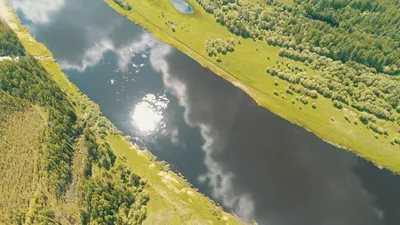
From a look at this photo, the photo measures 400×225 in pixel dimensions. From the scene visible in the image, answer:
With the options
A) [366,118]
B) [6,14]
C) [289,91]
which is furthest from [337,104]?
[6,14]

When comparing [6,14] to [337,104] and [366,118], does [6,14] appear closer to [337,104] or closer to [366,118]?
[337,104]

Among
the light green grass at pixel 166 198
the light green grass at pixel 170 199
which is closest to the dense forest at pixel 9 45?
the light green grass at pixel 166 198

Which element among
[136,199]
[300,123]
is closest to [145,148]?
[136,199]

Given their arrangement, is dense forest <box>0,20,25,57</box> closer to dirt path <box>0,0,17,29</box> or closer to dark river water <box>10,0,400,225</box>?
dark river water <box>10,0,400,225</box>

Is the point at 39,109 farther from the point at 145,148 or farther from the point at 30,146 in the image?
the point at 145,148

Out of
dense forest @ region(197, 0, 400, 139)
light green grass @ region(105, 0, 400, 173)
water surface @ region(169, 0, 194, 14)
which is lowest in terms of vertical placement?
light green grass @ region(105, 0, 400, 173)

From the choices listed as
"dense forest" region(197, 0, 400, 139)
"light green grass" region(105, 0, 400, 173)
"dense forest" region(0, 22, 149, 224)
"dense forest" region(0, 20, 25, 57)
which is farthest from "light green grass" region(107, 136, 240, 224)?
"dense forest" region(0, 20, 25, 57)
